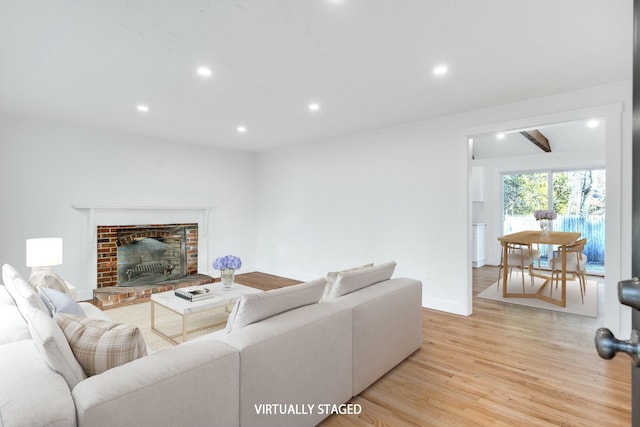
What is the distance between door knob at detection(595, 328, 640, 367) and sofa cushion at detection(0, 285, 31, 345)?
2337 millimetres

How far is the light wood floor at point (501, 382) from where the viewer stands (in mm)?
1992

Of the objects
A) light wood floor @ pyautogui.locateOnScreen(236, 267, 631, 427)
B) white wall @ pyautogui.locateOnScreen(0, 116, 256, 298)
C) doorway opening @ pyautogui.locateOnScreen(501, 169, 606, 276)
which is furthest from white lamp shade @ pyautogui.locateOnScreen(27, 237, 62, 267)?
doorway opening @ pyautogui.locateOnScreen(501, 169, 606, 276)

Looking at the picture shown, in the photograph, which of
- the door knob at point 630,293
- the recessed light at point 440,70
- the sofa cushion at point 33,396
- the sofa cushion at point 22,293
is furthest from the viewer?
the recessed light at point 440,70

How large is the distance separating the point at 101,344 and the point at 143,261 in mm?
4379

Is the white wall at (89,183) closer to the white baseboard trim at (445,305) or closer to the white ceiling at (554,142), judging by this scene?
the white baseboard trim at (445,305)

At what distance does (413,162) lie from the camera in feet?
14.3

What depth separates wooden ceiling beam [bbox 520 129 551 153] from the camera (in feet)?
18.8

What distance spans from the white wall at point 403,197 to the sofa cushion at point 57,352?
3.73 meters

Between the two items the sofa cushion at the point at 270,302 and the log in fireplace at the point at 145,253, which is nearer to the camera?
the sofa cushion at the point at 270,302

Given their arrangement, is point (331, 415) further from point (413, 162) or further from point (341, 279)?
point (413, 162)

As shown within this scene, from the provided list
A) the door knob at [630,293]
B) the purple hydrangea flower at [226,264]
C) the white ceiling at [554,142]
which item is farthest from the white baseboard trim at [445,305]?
the door knob at [630,293]

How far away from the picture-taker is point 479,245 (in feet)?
23.0

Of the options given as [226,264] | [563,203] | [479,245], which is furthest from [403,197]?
[563,203]

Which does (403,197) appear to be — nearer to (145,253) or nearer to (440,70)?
(440,70)
